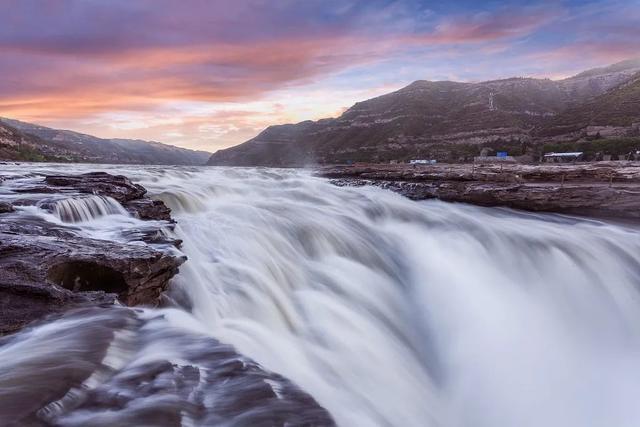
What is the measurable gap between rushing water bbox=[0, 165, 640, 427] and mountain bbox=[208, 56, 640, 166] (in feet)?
235

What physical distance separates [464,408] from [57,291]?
6.34m

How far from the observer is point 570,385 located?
28.2 feet

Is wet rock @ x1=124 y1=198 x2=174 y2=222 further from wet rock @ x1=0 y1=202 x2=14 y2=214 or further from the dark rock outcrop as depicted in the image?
the dark rock outcrop

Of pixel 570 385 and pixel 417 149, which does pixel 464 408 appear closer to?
pixel 570 385

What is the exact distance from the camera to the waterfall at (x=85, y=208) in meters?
9.84

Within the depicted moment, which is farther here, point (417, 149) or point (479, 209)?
point (417, 149)

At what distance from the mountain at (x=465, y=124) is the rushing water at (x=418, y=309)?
71680 millimetres

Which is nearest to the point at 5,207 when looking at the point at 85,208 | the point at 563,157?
the point at 85,208

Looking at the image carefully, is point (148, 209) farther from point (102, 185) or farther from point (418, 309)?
point (418, 309)

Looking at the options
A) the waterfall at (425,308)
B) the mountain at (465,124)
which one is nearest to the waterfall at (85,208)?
the waterfall at (425,308)

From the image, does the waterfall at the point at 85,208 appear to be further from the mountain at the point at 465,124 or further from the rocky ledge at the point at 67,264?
the mountain at the point at 465,124

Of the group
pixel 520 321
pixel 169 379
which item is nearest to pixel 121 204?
pixel 169 379

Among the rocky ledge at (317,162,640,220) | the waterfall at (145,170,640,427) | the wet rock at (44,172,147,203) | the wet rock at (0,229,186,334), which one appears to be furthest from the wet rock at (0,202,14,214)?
the rocky ledge at (317,162,640,220)

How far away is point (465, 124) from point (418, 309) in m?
136
